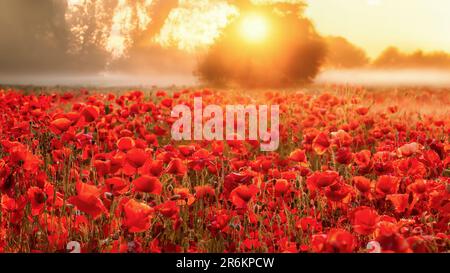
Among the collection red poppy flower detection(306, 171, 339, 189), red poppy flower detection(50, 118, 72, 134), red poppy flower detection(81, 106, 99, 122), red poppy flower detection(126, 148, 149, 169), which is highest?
red poppy flower detection(81, 106, 99, 122)

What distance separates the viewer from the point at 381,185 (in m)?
2.24

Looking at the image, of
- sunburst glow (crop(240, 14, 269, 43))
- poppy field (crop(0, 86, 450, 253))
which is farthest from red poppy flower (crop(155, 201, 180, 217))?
sunburst glow (crop(240, 14, 269, 43))

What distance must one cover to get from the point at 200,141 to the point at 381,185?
2.67 meters

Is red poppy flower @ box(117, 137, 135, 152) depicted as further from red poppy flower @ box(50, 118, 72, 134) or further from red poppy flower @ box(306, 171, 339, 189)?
red poppy flower @ box(306, 171, 339, 189)

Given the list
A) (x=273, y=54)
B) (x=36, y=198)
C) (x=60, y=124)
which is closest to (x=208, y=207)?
(x=36, y=198)

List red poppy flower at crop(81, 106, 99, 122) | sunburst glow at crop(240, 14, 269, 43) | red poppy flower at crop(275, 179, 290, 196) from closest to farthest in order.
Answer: red poppy flower at crop(275, 179, 290, 196) < red poppy flower at crop(81, 106, 99, 122) < sunburst glow at crop(240, 14, 269, 43)

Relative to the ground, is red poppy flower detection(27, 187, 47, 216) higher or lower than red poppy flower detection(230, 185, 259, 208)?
lower

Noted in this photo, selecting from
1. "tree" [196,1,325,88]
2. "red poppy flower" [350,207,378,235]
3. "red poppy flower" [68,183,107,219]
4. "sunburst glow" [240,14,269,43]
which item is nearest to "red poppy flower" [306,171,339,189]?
"red poppy flower" [350,207,378,235]

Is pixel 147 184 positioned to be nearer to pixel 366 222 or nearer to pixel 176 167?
pixel 176 167

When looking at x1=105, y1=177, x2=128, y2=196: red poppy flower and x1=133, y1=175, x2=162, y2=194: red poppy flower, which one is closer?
x1=133, y1=175, x2=162, y2=194: red poppy flower

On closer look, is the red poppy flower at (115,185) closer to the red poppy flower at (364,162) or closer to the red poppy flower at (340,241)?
the red poppy flower at (340,241)

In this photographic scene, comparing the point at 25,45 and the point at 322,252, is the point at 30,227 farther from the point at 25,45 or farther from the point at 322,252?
the point at 25,45

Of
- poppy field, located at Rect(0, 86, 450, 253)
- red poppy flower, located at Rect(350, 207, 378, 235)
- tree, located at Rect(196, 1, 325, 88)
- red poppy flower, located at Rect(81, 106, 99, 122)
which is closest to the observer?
red poppy flower, located at Rect(350, 207, 378, 235)

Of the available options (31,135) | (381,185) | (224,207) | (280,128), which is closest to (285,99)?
(280,128)
